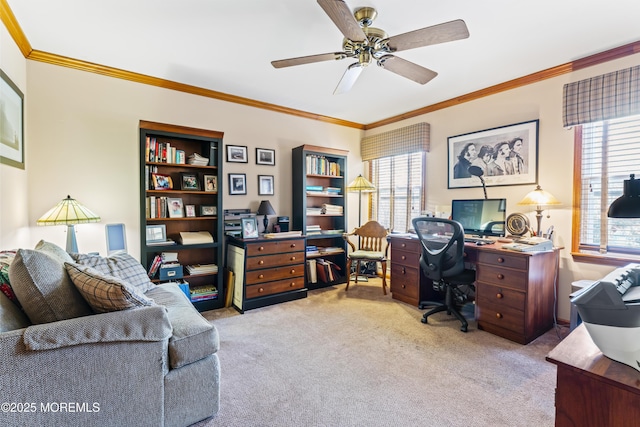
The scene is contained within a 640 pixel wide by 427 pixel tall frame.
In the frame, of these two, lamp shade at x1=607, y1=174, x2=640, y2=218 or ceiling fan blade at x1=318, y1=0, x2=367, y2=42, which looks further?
ceiling fan blade at x1=318, y1=0, x2=367, y2=42

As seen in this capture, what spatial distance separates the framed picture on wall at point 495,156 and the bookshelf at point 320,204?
148 centimetres

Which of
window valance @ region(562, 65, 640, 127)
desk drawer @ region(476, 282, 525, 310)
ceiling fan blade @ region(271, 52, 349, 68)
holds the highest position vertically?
ceiling fan blade @ region(271, 52, 349, 68)

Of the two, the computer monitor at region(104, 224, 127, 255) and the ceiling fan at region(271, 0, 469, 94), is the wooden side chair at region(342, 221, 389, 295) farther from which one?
the computer monitor at region(104, 224, 127, 255)

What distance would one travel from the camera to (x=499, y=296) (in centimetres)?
252

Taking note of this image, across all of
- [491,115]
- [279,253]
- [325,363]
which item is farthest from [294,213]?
[491,115]

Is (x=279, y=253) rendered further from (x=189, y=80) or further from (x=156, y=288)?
(x=189, y=80)

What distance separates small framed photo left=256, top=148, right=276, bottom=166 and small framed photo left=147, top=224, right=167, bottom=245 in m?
1.37

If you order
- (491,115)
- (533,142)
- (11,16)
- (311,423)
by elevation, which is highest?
(11,16)

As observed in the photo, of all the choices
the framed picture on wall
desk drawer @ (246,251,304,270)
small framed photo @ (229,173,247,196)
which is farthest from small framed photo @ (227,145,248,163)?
the framed picture on wall

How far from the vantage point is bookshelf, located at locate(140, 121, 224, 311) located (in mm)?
2914

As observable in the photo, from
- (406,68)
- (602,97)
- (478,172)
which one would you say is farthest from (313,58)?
(602,97)

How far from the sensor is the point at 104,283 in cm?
137

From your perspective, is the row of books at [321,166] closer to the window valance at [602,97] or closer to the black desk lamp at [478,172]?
the black desk lamp at [478,172]

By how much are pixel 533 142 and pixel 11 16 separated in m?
4.39
